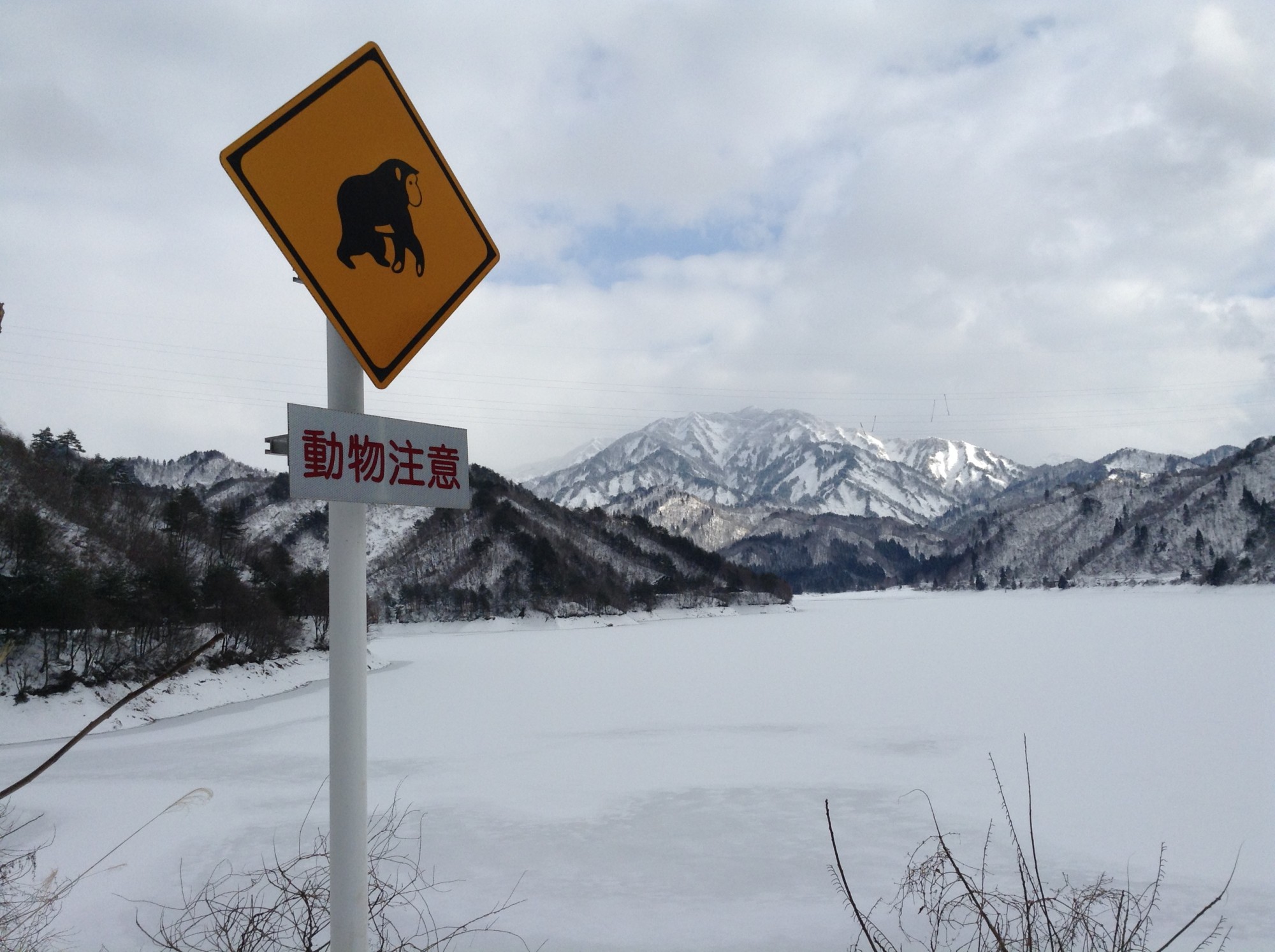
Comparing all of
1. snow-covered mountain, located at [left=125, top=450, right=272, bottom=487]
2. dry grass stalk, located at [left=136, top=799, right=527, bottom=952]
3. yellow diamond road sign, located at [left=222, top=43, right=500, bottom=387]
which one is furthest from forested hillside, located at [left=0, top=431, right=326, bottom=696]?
snow-covered mountain, located at [left=125, top=450, right=272, bottom=487]

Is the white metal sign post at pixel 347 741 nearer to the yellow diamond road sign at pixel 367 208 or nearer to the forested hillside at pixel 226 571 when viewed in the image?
the forested hillside at pixel 226 571

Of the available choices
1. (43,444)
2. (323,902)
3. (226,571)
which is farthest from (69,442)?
(323,902)

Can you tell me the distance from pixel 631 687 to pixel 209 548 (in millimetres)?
27751

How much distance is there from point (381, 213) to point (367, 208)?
31 mm

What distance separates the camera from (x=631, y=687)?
2170 centimetres

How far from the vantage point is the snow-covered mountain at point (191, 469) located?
130 meters

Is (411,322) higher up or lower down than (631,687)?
higher up

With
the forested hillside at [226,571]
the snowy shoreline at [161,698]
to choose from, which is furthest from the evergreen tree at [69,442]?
the snowy shoreline at [161,698]

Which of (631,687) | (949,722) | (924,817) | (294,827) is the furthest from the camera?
(631,687)

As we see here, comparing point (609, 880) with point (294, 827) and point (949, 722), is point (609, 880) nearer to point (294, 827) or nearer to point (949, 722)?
point (294, 827)

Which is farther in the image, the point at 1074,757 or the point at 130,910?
the point at 1074,757

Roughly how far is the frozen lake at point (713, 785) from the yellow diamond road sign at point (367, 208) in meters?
1.45

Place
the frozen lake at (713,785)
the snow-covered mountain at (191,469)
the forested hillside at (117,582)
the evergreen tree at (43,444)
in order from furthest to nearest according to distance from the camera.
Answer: the snow-covered mountain at (191,469)
the evergreen tree at (43,444)
the forested hillside at (117,582)
the frozen lake at (713,785)

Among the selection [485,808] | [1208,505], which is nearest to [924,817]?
[485,808]
